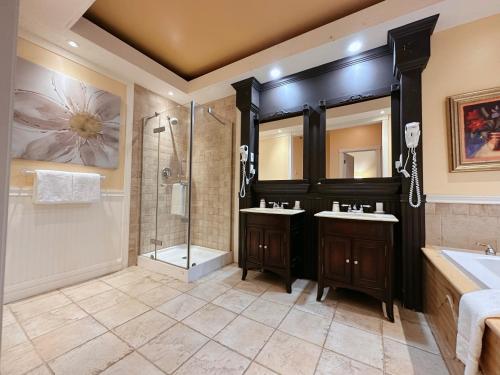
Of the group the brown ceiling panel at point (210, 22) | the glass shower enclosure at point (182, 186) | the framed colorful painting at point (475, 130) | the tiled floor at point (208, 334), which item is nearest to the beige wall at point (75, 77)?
the glass shower enclosure at point (182, 186)

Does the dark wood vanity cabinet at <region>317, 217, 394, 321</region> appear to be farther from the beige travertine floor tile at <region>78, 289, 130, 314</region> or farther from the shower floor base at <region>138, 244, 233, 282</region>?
the beige travertine floor tile at <region>78, 289, 130, 314</region>

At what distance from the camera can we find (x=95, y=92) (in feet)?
8.09

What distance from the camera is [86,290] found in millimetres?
2160

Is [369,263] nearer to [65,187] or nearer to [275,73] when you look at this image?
[275,73]

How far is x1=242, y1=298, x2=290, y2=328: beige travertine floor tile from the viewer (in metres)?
1.71

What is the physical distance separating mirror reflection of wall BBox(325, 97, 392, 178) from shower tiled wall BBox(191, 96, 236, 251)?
1.46 m

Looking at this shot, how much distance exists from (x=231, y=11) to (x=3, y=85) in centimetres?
210

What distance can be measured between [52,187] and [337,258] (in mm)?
2838

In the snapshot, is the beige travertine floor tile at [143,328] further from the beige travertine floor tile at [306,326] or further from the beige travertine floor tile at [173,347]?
the beige travertine floor tile at [306,326]

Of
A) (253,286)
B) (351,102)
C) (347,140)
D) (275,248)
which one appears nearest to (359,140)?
(347,140)

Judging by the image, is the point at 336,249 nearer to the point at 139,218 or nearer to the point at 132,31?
the point at 139,218

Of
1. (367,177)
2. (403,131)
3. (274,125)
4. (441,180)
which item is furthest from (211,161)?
(441,180)

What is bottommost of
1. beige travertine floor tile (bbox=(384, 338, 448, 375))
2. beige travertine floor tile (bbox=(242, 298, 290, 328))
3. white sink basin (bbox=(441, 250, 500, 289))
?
beige travertine floor tile (bbox=(384, 338, 448, 375))

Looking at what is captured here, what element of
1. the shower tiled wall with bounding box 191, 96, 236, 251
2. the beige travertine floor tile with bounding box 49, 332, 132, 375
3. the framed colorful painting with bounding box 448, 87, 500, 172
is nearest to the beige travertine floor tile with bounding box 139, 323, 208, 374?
the beige travertine floor tile with bounding box 49, 332, 132, 375
